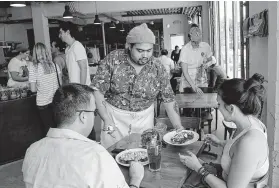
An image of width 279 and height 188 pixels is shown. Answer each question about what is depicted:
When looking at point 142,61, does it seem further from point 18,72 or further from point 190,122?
point 18,72

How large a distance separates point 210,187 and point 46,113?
291 cm

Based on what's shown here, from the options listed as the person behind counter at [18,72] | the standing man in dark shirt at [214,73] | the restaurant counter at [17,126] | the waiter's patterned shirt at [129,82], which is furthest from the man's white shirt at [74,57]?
the standing man in dark shirt at [214,73]

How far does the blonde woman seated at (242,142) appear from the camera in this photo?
135cm

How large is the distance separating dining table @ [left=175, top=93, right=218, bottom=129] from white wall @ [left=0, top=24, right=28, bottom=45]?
36.6 feet

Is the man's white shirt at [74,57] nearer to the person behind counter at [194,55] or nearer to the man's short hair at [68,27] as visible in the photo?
the man's short hair at [68,27]

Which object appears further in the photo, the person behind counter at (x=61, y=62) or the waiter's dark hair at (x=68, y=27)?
the person behind counter at (x=61, y=62)

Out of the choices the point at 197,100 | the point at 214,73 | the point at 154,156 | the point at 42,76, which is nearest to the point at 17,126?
the point at 42,76

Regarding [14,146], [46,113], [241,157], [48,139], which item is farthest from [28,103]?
[241,157]

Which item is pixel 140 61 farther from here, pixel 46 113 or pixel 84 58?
pixel 46 113

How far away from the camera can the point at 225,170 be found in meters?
1.53

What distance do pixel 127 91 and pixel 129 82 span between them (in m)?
0.08

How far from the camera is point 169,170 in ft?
5.03

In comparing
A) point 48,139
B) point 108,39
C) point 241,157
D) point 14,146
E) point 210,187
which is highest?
point 108,39

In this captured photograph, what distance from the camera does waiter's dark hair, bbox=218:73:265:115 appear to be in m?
1.48
